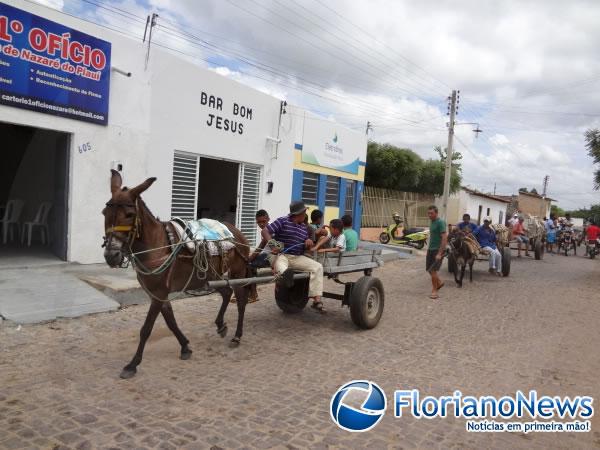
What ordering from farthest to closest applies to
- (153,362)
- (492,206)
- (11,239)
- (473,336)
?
(492,206)
(11,239)
(473,336)
(153,362)

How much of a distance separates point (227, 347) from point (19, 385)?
2179 millimetres

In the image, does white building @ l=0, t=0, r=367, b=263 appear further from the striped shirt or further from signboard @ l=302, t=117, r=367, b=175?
the striped shirt

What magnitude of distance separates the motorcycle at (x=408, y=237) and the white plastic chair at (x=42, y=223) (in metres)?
13.5

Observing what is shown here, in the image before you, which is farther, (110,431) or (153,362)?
(153,362)

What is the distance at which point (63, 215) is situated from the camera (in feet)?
28.7

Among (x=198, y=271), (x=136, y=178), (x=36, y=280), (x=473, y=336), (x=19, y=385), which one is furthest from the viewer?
(x=136, y=178)

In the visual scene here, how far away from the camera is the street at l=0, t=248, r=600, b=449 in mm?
3479

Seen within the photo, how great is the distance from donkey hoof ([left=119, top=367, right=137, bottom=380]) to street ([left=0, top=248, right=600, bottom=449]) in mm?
51

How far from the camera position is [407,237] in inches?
760

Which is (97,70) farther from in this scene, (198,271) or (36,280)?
(198,271)

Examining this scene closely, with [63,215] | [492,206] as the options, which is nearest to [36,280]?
[63,215]

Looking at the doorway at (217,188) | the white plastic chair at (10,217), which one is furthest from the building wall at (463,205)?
the white plastic chair at (10,217)

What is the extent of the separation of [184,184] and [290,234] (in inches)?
227

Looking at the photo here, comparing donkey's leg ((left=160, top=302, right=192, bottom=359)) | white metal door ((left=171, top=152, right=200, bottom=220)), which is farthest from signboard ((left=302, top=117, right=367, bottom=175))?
donkey's leg ((left=160, top=302, right=192, bottom=359))
